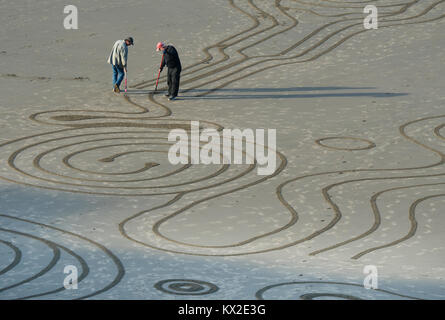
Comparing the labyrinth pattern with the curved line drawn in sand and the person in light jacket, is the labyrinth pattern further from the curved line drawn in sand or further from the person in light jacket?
the person in light jacket

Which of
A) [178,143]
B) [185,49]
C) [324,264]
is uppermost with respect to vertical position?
[185,49]

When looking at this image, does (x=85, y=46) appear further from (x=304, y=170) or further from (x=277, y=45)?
(x=304, y=170)

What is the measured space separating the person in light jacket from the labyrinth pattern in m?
0.49

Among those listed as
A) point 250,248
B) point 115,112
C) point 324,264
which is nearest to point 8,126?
point 115,112

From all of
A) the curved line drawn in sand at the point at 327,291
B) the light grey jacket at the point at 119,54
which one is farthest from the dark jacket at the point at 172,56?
the curved line drawn in sand at the point at 327,291

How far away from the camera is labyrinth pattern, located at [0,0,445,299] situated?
401 inches

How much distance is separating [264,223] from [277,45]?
37.2 feet

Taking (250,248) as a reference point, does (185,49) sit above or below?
above

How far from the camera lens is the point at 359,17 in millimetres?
24641

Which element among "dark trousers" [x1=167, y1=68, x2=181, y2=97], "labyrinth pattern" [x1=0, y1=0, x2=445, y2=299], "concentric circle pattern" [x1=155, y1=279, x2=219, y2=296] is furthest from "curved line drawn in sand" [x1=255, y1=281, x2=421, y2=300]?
"dark trousers" [x1=167, y1=68, x2=181, y2=97]

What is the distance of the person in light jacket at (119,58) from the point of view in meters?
18.6

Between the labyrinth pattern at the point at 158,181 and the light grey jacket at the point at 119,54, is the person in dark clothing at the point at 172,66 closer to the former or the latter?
the labyrinth pattern at the point at 158,181

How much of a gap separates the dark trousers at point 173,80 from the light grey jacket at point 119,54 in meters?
0.98

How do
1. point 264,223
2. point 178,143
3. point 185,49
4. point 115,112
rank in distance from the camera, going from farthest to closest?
1. point 185,49
2. point 115,112
3. point 178,143
4. point 264,223
